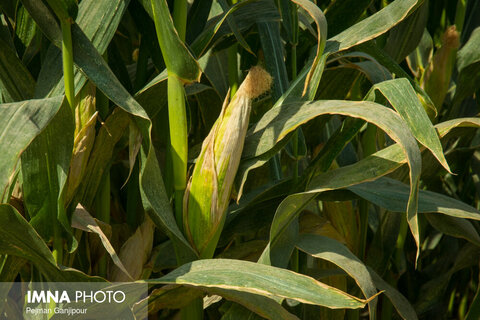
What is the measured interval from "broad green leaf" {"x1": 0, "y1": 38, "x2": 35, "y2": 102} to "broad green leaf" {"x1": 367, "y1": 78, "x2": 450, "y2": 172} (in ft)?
1.59

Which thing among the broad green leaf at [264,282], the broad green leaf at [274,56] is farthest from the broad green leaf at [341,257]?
the broad green leaf at [274,56]

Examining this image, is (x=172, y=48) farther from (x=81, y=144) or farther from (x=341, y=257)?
(x=341, y=257)

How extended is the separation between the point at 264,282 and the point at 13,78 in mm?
461

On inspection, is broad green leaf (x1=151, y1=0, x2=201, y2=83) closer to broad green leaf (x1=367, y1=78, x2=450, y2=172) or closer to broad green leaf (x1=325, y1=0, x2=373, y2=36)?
broad green leaf (x1=367, y1=78, x2=450, y2=172)

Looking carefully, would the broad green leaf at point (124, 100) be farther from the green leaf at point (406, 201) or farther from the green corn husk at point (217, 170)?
the green leaf at point (406, 201)

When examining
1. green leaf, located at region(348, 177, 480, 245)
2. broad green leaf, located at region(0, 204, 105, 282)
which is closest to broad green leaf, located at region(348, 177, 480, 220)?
green leaf, located at region(348, 177, 480, 245)

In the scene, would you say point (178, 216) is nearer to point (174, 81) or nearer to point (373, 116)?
point (174, 81)

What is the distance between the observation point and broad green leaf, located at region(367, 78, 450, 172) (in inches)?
28.4

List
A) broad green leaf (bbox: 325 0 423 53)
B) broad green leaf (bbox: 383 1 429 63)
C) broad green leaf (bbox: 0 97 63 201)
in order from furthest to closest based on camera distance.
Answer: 1. broad green leaf (bbox: 383 1 429 63)
2. broad green leaf (bbox: 325 0 423 53)
3. broad green leaf (bbox: 0 97 63 201)

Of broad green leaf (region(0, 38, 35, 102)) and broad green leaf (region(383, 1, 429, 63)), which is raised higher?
broad green leaf (region(0, 38, 35, 102))

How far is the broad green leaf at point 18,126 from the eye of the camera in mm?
629

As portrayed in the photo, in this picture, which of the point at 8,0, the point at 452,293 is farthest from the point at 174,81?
the point at 452,293

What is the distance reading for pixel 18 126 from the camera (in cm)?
65

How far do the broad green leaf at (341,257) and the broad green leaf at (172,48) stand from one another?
0.27 metres
